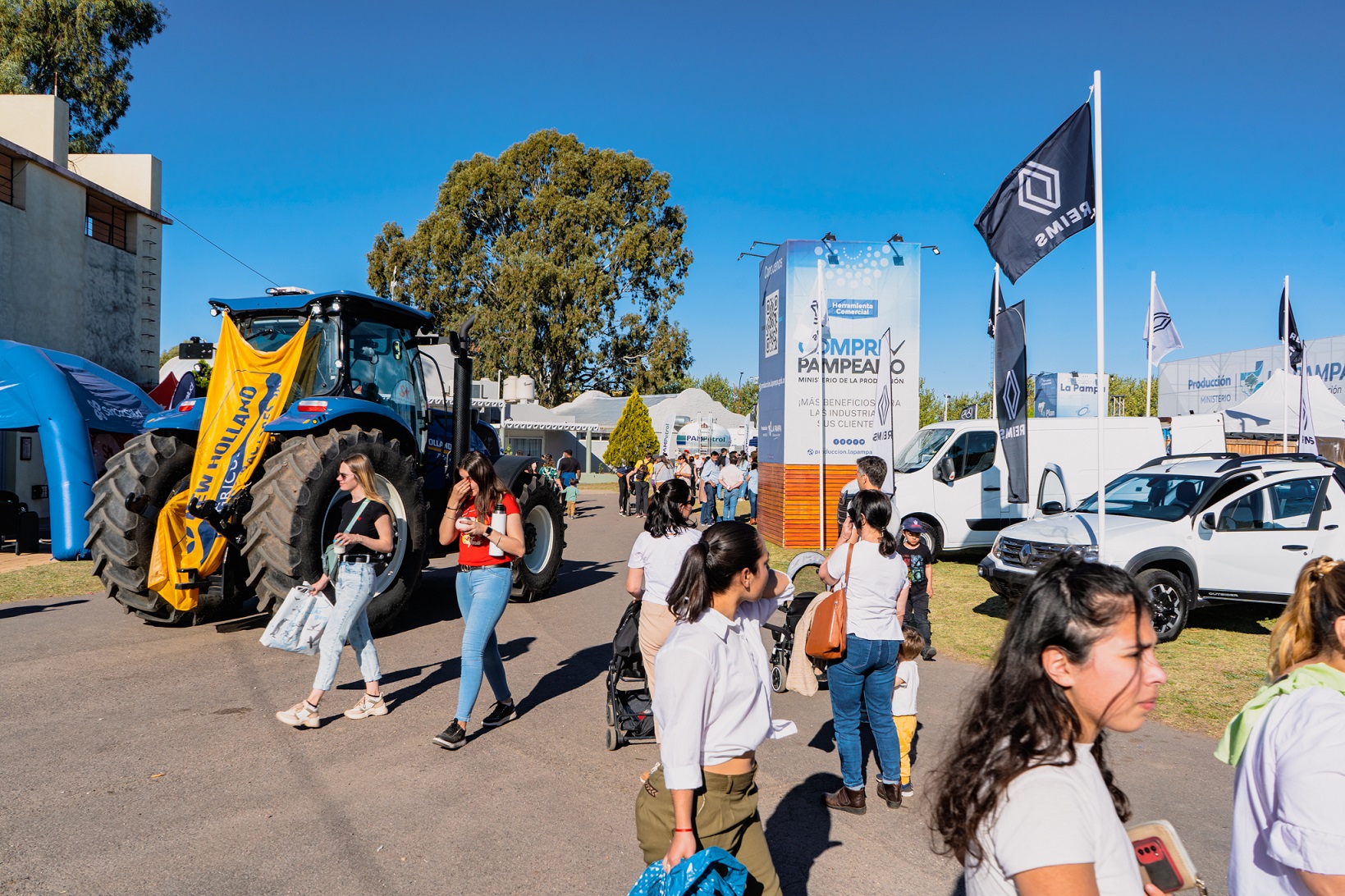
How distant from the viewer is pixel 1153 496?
995 cm

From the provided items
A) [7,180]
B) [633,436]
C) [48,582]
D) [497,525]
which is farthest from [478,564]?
[633,436]

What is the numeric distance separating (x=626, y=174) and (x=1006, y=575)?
37.1m

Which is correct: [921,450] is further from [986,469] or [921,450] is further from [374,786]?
[374,786]

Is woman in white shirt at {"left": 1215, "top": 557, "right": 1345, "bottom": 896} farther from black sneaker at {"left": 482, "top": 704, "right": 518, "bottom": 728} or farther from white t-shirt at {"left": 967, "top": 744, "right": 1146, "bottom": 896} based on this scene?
black sneaker at {"left": 482, "top": 704, "right": 518, "bottom": 728}

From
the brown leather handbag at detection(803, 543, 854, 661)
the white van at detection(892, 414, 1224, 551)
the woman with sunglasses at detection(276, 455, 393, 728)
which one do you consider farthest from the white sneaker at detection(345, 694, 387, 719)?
the white van at detection(892, 414, 1224, 551)

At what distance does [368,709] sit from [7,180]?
1623cm

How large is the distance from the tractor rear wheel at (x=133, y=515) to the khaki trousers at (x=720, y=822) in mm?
6790

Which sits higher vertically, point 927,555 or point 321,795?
point 927,555

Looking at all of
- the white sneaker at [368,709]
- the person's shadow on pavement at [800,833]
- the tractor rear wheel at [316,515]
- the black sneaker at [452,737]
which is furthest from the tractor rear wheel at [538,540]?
the person's shadow on pavement at [800,833]

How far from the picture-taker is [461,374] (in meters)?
8.74

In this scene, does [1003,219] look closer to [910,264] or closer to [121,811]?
[910,264]

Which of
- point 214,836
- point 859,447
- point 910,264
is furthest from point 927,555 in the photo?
point 910,264

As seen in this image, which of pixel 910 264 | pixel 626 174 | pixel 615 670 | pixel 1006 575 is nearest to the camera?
pixel 615 670

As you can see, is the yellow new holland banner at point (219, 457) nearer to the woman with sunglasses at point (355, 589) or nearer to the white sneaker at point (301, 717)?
the woman with sunglasses at point (355, 589)
